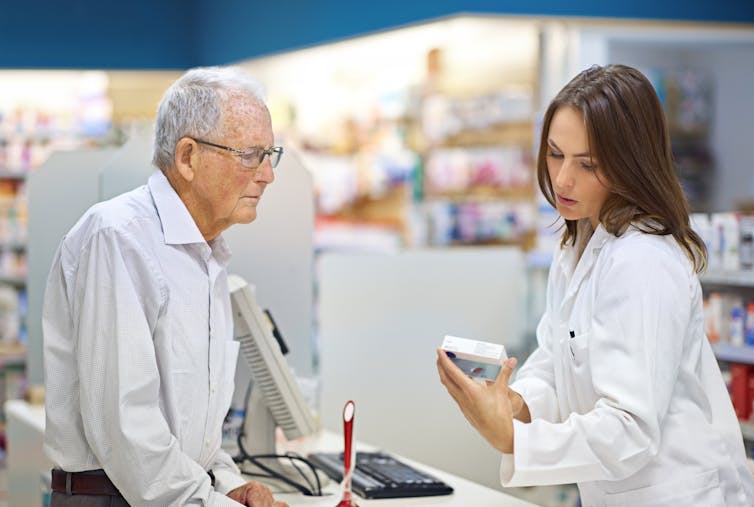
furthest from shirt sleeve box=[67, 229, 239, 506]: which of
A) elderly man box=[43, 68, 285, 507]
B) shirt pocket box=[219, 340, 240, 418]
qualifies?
shirt pocket box=[219, 340, 240, 418]

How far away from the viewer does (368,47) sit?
7453 mm

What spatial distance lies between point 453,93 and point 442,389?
3.98m

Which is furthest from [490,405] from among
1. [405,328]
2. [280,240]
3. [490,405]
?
[405,328]

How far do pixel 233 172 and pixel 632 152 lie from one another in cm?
89

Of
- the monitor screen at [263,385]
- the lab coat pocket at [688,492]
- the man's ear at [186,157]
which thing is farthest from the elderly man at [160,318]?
the lab coat pocket at [688,492]

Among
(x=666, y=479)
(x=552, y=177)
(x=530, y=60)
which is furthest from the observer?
(x=530, y=60)

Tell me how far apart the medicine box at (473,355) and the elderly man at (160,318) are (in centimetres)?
57

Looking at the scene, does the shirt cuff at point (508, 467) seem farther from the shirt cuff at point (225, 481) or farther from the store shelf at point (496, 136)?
the store shelf at point (496, 136)

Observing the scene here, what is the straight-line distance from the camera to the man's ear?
2400 millimetres

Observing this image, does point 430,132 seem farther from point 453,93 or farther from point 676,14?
point 676,14

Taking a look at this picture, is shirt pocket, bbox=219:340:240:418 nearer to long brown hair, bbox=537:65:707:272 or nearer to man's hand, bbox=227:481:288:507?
man's hand, bbox=227:481:288:507

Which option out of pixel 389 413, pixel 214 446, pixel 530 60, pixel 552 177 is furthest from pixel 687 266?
pixel 530 60

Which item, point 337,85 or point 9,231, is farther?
point 337,85

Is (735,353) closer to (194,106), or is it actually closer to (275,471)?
(275,471)
